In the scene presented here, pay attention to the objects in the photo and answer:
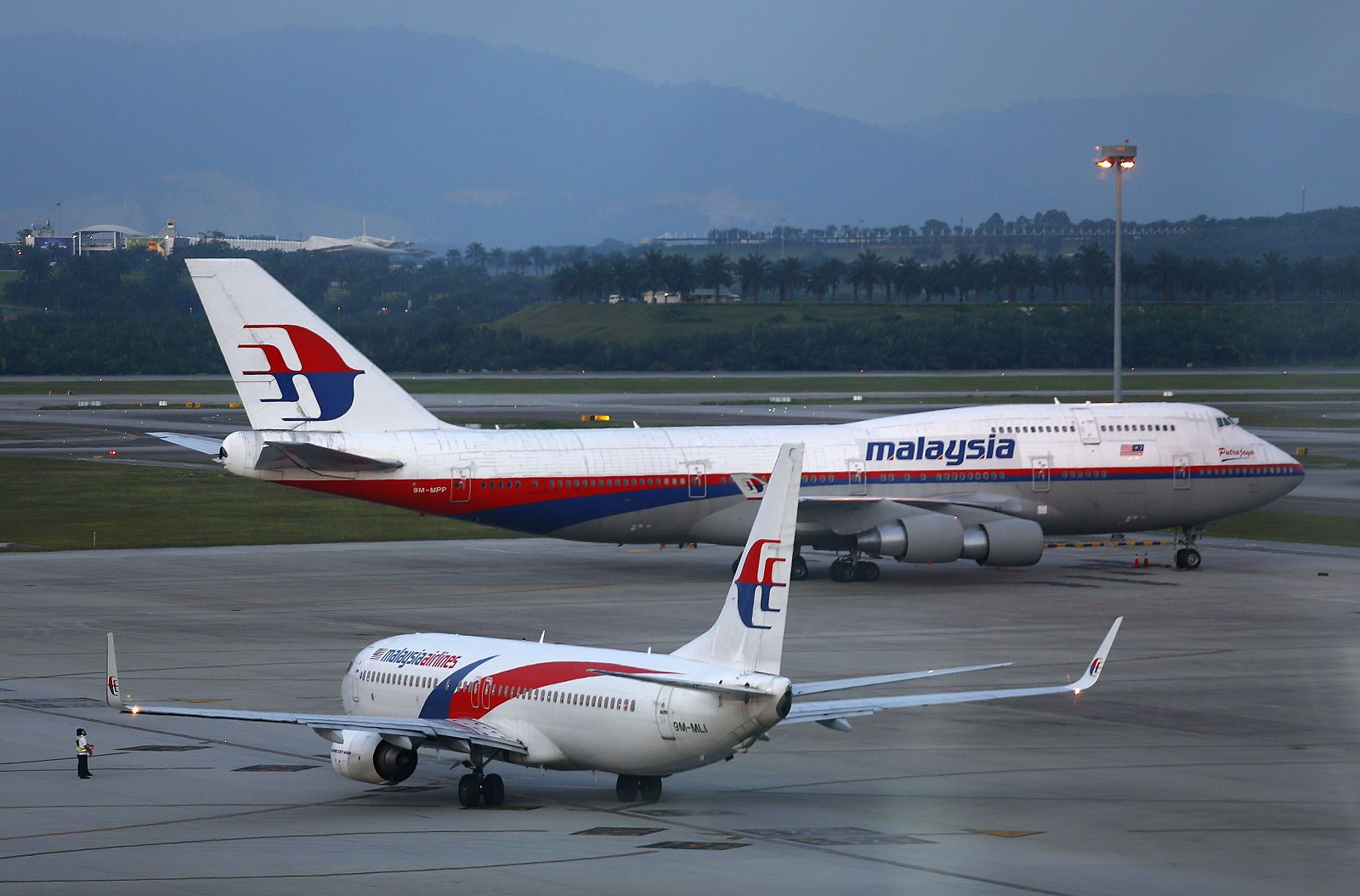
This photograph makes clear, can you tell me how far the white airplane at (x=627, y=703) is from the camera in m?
24.5

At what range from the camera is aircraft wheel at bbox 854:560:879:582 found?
182ft

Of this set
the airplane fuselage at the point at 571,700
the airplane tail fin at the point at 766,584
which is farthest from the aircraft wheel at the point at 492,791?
the airplane tail fin at the point at 766,584

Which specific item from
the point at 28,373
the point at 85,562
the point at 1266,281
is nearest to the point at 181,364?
the point at 28,373

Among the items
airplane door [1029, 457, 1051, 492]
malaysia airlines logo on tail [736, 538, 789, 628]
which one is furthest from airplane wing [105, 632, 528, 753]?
airplane door [1029, 457, 1051, 492]

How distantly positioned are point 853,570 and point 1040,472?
681 cm

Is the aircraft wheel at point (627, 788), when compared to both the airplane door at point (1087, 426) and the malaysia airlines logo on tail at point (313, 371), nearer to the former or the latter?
the malaysia airlines logo on tail at point (313, 371)

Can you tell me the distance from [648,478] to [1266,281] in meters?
128

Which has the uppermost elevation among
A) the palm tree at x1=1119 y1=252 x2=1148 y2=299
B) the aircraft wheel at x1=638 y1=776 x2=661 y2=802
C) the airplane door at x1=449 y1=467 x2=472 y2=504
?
the palm tree at x1=1119 y1=252 x2=1148 y2=299

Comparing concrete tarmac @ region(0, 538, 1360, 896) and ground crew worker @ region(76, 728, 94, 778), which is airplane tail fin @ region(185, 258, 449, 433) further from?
ground crew worker @ region(76, 728, 94, 778)

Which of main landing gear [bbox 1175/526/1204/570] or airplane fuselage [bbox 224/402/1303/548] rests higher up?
airplane fuselage [bbox 224/402/1303/548]

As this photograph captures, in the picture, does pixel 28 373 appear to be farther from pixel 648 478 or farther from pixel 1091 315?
pixel 648 478

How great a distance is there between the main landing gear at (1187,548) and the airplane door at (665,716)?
121ft

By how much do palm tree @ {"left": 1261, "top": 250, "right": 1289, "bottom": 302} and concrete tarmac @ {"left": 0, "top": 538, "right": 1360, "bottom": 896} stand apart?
11270 centimetres

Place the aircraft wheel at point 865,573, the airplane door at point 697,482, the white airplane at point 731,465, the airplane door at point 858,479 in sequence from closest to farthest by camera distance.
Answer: the white airplane at point 731,465 → the airplane door at point 697,482 → the airplane door at point 858,479 → the aircraft wheel at point 865,573
